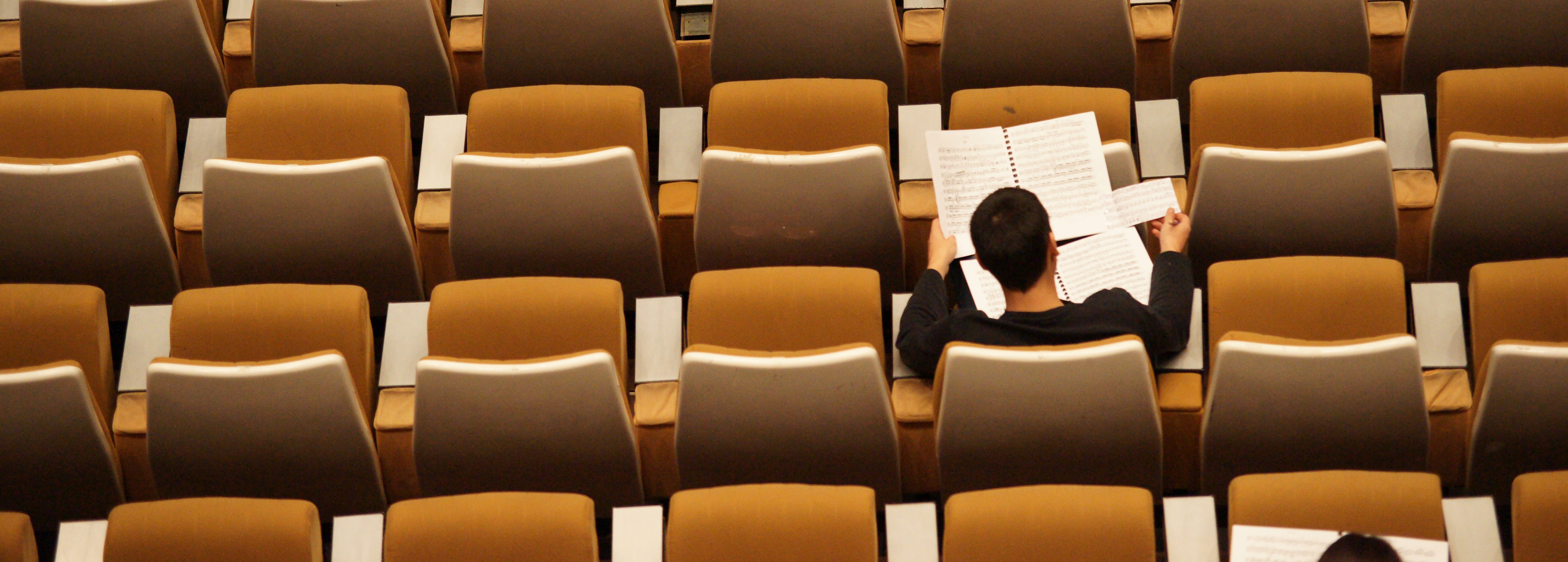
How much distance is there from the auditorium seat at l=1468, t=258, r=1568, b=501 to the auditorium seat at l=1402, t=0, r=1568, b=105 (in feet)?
0.68

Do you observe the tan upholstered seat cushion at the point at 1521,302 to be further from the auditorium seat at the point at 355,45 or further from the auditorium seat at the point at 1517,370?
the auditorium seat at the point at 355,45

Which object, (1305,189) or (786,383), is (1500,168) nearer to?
(1305,189)

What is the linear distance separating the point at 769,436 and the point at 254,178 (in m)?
0.31

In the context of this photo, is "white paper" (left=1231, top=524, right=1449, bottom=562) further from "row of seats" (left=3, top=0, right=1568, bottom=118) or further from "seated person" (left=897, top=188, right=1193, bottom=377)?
"row of seats" (left=3, top=0, right=1568, bottom=118)

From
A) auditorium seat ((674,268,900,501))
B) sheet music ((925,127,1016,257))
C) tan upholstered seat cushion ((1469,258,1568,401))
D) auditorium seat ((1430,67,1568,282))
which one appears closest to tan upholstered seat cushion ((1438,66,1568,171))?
auditorium seat ((1430,67,1568,282))

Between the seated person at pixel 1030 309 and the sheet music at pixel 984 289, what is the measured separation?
3 cm

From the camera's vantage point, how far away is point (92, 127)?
0.85 meters

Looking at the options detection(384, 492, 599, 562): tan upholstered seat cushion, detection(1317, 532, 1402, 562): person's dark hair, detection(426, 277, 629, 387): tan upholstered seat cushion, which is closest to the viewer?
detection(1317, 532, 1402, 562): person's dark hair

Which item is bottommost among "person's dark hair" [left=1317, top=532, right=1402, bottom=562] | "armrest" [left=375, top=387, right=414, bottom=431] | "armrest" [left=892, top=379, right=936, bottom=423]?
"armrest" [left=375, top=387, right=414, bottom=431]

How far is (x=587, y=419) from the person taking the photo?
26.3 inches

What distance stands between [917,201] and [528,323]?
0.74ft

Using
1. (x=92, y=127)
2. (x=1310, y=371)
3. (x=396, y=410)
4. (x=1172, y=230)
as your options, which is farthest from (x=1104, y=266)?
(x=92, y=127)

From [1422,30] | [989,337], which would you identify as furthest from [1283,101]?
[989,337]

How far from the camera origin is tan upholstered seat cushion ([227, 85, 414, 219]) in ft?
2.78
